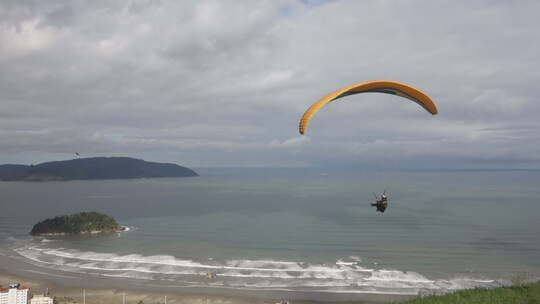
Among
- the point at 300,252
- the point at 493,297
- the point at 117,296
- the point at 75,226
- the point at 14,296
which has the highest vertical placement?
the point at 493,297

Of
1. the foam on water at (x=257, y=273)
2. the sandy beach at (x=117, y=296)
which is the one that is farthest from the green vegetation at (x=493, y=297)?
the foam on water at (x=257, y=273)

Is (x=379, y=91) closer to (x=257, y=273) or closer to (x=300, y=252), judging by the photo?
(x=257, y=273)

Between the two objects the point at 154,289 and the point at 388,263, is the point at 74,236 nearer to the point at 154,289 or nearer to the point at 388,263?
the point at 154,289

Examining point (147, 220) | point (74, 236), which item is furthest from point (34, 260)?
point (147, 220)

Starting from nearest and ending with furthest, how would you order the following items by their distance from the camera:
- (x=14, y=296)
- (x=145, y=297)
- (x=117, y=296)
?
(x=14, y=296) → (x=145, y=297) → (x=117, y=296)

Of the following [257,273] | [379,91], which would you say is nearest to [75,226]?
[257,273]

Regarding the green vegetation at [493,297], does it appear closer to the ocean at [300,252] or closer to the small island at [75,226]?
the ocean at [300,252]
